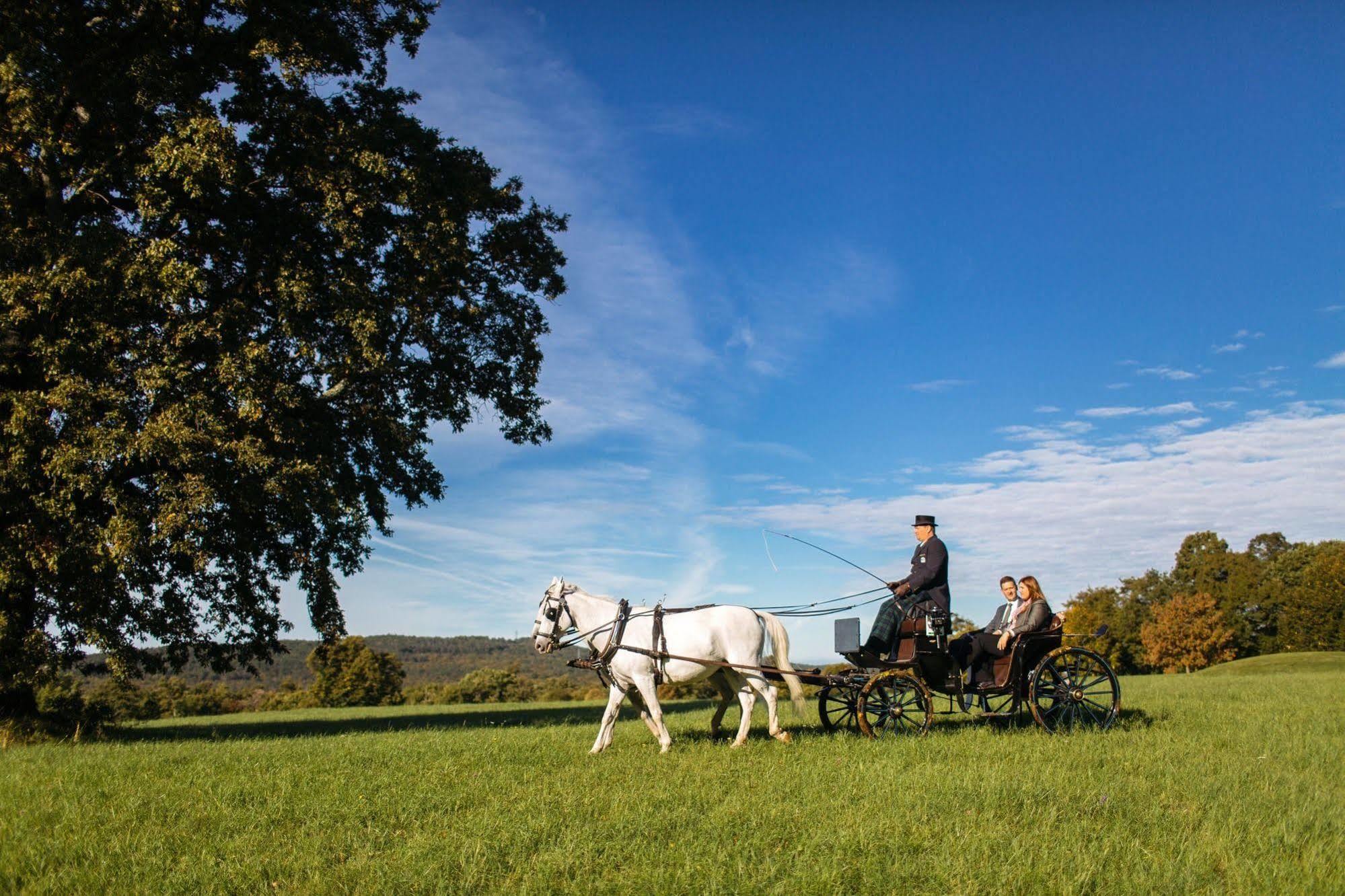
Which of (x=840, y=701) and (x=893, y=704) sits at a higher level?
(x=893, y=704)

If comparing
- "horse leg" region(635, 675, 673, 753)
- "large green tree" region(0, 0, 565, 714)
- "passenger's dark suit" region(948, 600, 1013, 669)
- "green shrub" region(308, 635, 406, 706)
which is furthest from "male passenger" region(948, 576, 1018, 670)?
"green shrub" region(308, 635, 406, 706)

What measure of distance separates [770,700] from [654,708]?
151 centimetres

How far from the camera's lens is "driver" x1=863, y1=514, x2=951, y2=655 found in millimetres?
10414

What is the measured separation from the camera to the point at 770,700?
10.6 meters

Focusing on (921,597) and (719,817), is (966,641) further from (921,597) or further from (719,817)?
(719,817)

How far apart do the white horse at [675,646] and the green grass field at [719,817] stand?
20.2 inches

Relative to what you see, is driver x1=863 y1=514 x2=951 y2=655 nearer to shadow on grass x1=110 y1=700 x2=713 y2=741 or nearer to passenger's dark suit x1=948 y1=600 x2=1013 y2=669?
passenger's dark suit x1=948 y1=600 x2=1013 y2=669

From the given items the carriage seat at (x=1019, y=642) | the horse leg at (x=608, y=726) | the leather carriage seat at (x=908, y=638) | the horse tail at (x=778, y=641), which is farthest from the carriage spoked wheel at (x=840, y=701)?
the horse leg at (x=608, y=726)

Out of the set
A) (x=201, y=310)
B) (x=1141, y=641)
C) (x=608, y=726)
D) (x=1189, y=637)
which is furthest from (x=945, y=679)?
(x=1141, y=641)

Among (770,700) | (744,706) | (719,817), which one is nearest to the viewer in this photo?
(719,817)

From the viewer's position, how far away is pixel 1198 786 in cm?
728

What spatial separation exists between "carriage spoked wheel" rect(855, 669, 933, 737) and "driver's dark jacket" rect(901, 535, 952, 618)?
2.67ft

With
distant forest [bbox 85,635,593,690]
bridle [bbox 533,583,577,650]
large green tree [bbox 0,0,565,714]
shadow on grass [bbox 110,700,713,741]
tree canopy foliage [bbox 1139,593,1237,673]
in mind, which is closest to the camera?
bridle [bbox 533,583,577,650]

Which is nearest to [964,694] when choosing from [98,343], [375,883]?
[375,883]
